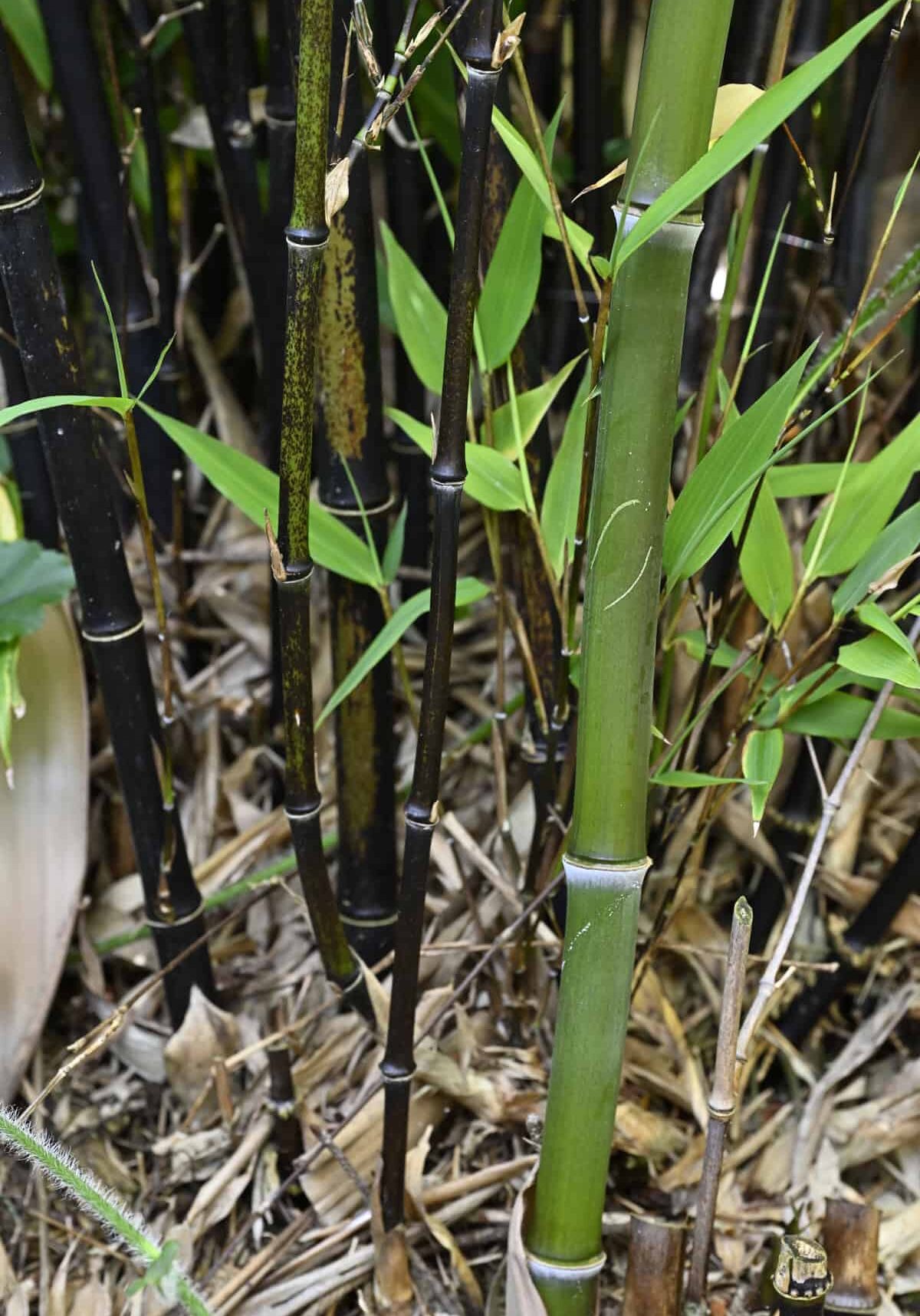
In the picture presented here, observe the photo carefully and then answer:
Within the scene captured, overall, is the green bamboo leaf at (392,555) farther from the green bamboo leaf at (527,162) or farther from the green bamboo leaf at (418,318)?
the green bamboo leaf at (527,162)

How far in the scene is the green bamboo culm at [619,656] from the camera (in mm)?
450

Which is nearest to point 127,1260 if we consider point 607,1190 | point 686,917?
point 607,1190

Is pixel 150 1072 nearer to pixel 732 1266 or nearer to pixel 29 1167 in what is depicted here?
pixel 29 1167

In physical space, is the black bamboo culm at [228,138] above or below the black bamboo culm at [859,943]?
above

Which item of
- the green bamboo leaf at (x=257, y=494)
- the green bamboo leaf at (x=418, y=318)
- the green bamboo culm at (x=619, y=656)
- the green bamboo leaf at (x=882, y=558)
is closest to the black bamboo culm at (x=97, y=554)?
the green bamboo leaf at (x=257, y=494)

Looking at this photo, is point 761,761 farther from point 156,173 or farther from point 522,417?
point 156,173

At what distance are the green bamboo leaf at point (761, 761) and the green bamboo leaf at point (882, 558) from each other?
76mm

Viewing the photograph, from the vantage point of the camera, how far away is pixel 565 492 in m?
0.65

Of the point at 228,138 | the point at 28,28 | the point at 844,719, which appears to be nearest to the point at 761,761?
the point at 844,719

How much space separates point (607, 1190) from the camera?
0.79 meters

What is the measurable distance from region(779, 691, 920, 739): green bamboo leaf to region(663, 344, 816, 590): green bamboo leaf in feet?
0.49

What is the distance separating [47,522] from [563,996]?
57cm

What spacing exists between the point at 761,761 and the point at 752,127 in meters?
0.31

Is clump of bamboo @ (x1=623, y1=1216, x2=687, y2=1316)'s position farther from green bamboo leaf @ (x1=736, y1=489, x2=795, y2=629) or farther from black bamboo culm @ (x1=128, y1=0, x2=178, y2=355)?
black bamboo culm @ (x1=128, y1=0, x2=178, y2=355)
